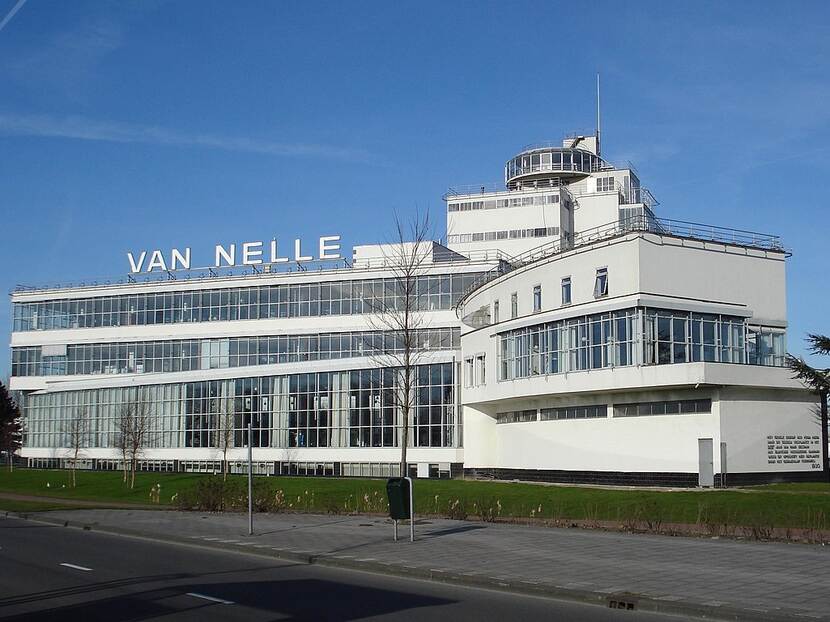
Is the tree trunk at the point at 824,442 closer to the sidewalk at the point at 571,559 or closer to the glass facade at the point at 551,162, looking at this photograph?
the sidewalk at the point at 571,559

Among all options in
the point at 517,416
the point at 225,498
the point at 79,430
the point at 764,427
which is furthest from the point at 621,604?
the point at 79,430

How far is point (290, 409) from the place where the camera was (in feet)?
232

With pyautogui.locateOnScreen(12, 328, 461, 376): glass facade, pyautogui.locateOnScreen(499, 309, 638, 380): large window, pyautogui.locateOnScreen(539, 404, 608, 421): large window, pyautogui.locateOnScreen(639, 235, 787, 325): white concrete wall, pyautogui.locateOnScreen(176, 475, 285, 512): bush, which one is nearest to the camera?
pyautogui.locateOnScreen(176, 475, 285, 512): bush

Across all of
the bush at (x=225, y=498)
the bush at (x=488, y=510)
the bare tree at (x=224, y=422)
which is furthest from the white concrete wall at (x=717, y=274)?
the bare tree at (x=224, y=422)

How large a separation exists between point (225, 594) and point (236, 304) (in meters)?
68.9

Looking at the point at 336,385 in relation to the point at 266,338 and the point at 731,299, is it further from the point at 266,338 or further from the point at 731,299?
the point at 731,299

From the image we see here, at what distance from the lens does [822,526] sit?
2538cm

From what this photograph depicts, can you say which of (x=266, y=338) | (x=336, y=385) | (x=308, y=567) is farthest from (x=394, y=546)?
(x=266, y=338)

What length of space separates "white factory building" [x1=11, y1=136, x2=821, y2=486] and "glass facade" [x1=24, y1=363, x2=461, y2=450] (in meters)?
0.16

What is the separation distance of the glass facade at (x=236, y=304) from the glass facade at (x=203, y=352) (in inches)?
78.1

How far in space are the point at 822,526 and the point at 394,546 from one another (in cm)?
1176

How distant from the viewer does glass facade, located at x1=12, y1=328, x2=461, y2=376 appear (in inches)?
3004

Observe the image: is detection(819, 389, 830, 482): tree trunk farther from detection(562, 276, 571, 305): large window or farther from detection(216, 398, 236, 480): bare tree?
detection(216, 398, 236, 480): bare tree

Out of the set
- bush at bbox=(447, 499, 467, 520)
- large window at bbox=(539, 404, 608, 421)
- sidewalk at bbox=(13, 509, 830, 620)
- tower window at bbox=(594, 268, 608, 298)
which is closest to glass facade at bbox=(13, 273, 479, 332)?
large window at bbox=(539, 404, 608, 421)
